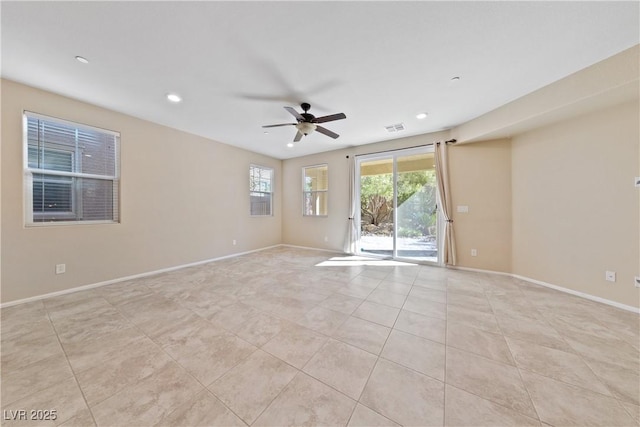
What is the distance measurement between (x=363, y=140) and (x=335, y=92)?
2.23m

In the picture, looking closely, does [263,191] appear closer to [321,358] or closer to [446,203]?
[446,203]

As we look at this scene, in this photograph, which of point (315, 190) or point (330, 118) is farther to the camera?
point (315, 190)

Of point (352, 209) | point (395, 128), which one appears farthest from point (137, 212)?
point (395, 128)

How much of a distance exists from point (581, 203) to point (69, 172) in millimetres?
7168

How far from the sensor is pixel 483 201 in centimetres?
391

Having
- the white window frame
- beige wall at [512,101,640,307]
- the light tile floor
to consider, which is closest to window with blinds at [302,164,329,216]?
the white window frame

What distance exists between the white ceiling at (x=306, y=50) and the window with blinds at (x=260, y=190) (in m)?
2.59

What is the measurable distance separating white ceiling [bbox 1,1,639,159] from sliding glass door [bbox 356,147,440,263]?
1.64 meters

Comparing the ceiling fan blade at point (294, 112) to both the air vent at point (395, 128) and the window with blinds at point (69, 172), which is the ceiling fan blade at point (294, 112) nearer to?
the air vent at point (395, 128)

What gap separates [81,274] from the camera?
304cm

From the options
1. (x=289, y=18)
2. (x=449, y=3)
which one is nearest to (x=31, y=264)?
(x=289, y=18)

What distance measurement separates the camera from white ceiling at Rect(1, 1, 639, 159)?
5.45 feet

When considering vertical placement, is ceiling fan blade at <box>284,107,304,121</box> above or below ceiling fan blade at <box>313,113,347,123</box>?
above

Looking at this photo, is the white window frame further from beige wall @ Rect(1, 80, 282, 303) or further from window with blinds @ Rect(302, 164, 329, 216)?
window with blinds @ Rect(302, 164, 329, 216)
